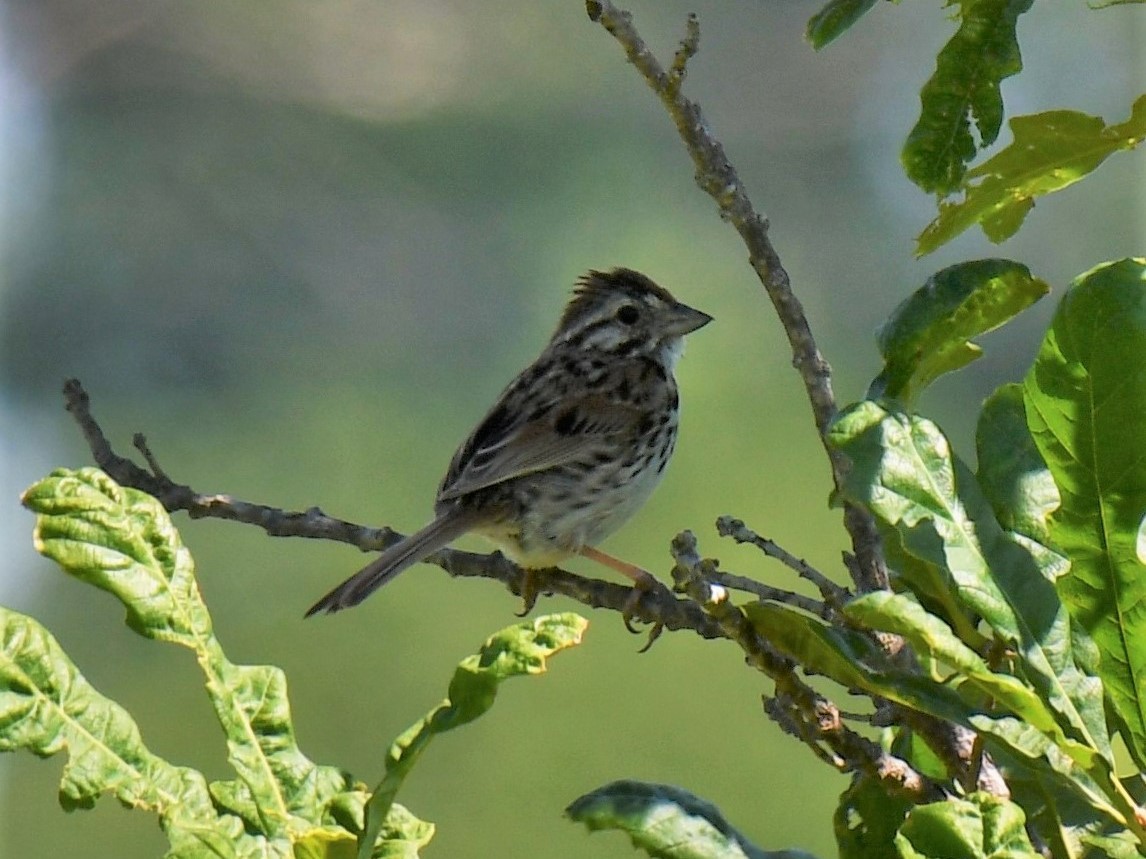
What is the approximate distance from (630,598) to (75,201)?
1423 centimetres

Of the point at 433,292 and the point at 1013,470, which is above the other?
the point at 433,292

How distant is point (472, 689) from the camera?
3.22ft

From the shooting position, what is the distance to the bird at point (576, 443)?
3422 mm

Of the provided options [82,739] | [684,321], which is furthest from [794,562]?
[684,321]

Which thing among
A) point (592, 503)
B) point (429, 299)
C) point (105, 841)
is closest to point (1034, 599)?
point (592, 503)

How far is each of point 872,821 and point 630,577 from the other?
1795 mm

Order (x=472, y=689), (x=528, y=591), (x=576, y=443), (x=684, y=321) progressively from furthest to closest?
(x=684, y=321)
(x=576, y=443)
(x=528, y=591)
(x=472, y=689)

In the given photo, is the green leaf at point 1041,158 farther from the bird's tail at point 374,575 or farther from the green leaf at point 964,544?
the bird's tail at point 374,575

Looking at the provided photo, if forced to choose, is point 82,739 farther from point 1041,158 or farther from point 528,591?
point 528,591

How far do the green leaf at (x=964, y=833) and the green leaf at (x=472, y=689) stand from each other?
256 millimetres

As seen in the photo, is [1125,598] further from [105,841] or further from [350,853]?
[105,841]

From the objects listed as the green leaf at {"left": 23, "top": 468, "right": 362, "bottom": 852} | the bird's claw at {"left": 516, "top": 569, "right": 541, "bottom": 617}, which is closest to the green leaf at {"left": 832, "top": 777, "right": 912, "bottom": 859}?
the green leaf at {"left": 23, "top": 468, "right": 362, "bottom": 852}

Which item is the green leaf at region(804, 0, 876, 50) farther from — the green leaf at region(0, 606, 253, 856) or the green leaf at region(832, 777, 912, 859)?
the green leaf at region(0, 606, 253, 856)

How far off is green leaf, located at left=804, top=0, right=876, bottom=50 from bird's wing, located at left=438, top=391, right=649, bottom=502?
6.95ft
